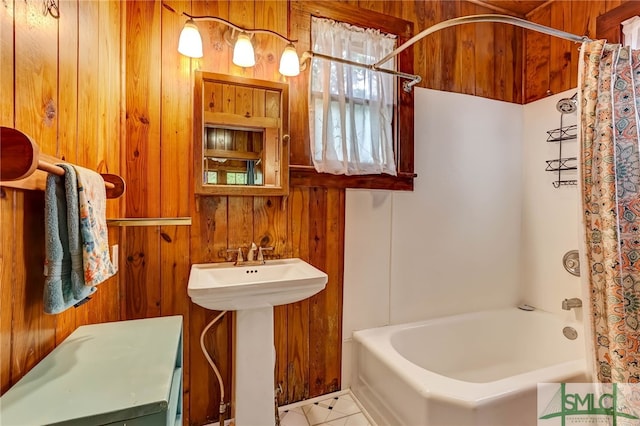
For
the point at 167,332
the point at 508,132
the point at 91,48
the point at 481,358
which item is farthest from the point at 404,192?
the point at 91,48

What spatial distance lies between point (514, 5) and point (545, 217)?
65.0 inches

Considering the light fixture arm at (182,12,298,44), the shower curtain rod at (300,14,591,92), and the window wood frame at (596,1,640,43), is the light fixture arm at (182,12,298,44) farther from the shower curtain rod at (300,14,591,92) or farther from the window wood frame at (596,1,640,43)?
the window wood frame at (596,1,640,43)

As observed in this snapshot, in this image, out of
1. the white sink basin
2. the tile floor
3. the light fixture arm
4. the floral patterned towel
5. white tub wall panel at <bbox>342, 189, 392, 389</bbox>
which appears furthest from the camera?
white tub wall panel at <bbox>342, 189, 392, 389</bbox>

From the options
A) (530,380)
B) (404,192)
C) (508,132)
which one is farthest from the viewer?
(508,132)

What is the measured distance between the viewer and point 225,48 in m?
1.66

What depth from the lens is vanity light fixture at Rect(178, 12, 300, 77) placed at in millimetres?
1481

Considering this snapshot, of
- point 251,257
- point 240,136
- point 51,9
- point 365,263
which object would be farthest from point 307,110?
point 51,9

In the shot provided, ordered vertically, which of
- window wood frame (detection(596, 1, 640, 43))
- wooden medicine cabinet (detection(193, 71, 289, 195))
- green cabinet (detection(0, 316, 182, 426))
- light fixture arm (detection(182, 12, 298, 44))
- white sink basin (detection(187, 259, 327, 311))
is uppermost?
window wood frame (detection(596, 1, 640, 43))

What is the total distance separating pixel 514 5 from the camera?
2.31 metres

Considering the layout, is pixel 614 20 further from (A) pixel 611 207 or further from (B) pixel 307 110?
(B) pixel 307 110

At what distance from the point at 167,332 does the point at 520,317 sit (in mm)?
2358

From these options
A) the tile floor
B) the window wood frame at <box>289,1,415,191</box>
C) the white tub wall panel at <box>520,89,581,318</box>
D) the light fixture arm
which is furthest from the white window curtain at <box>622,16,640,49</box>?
the tile floor

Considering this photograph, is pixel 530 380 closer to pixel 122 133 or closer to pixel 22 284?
pixel 22 284

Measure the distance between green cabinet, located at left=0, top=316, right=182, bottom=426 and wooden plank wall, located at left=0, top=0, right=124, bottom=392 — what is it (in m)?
0.05
